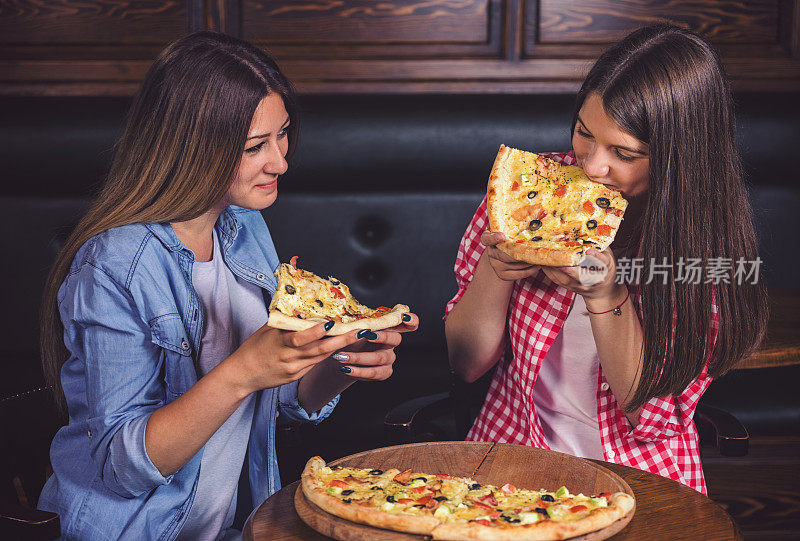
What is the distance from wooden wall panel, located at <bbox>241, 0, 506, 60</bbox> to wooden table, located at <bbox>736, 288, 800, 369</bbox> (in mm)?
1681

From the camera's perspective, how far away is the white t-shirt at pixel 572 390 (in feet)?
6.63

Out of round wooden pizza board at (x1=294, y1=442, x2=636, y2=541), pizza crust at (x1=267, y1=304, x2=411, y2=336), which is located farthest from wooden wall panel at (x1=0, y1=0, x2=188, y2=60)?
round wooden pizza board at (x1=294, y1=442, x2=636, y2=541)

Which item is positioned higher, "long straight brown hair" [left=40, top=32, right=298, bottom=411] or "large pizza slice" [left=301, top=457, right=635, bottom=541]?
"long straight brown hair" [left=40, top=32, right=298, bottom=411]

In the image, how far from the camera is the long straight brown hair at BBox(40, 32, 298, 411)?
5.82 ft

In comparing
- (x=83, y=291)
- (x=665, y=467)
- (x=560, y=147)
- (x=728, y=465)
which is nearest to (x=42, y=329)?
(x=83, y=291)

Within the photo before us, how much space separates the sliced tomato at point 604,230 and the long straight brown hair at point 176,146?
2.89ft

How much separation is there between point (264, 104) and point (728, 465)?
252 centimetres

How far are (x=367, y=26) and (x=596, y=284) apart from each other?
7.09 ft

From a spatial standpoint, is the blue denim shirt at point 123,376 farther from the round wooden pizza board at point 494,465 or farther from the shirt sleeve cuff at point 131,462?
the round wooden pizza board at point 494,465

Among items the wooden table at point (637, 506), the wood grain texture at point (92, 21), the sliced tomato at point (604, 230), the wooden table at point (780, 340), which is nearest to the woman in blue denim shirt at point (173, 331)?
the wooden table at point (637, 506)

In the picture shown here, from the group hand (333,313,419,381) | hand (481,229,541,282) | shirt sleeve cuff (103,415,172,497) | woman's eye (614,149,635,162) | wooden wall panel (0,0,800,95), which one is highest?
wooden wall panel (0,0,800,95)

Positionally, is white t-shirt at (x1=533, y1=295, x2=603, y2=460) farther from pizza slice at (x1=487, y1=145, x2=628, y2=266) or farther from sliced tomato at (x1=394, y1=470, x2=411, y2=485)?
sliced tomato at (x1=394, y1=470, x2=411, y2=485)

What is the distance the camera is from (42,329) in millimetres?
1876

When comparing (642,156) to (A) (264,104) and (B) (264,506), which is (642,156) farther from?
(B) (264,506)
